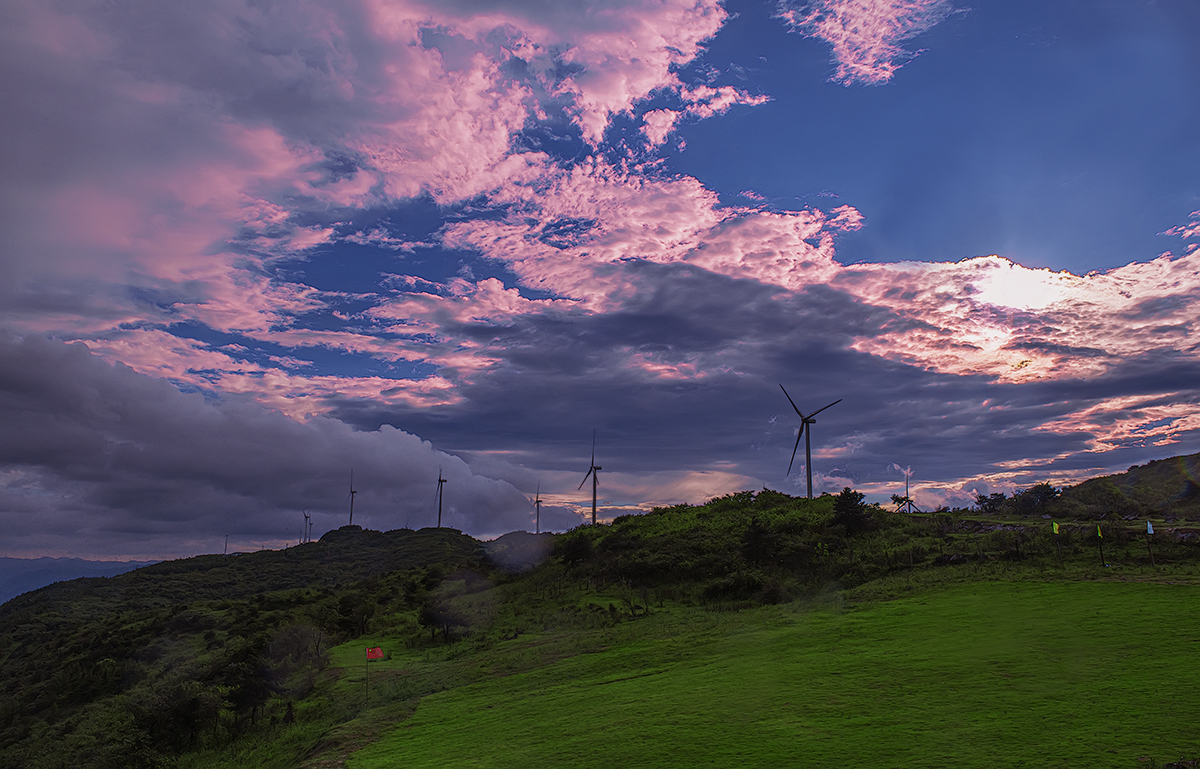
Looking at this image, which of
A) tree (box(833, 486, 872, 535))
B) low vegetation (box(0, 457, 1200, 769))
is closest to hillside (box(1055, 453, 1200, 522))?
low vegetation (box(0, 457, 1200, 769))

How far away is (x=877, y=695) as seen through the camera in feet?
65.2

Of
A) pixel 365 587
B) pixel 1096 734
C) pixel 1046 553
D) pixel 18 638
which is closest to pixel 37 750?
pixel 365 587

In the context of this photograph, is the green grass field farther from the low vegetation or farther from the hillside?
the hillside

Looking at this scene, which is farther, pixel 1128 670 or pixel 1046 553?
pixel 1046 553

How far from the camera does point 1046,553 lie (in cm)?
4241

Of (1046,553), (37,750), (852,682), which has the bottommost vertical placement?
(37,750)

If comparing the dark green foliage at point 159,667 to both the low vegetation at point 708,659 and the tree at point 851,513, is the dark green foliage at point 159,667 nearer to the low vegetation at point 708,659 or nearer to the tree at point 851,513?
the low vegetation at point 708,659

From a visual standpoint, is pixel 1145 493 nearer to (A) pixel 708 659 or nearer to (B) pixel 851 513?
(B) pixel 851 513

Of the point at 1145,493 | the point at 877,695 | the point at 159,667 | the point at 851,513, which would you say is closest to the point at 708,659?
the point at 877,695

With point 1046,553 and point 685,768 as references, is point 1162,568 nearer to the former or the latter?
point 1046,553

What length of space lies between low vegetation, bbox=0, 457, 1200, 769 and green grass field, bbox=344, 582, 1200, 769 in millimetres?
113

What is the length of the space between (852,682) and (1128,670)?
24.6 feet

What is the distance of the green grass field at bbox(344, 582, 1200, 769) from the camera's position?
1552 centimetres

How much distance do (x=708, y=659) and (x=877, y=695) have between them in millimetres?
10401
